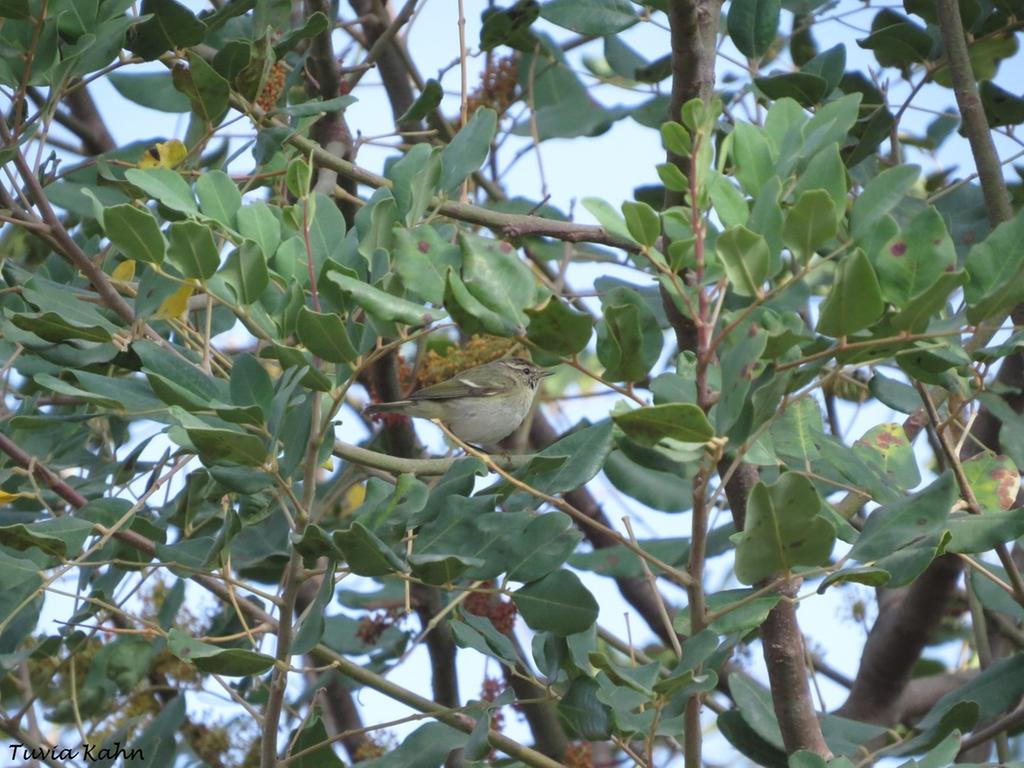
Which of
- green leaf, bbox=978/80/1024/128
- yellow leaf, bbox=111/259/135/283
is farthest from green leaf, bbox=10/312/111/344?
green leaf, bbox=978/80/1024/128

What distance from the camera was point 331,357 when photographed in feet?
5.47

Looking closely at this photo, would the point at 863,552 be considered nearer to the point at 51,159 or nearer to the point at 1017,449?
the point at 1017,449

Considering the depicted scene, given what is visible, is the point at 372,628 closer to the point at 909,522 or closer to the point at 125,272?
the point at 125,272

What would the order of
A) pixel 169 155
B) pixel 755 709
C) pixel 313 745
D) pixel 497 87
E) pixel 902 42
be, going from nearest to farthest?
pixel 313 745 → pixel 755 709 → pixel 169 155 → pixel 902 42 → pixel 497 87

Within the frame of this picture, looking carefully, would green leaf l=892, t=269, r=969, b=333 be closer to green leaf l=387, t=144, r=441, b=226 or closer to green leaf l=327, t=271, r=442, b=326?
green leaf l=327, t=271, r=442, b=326

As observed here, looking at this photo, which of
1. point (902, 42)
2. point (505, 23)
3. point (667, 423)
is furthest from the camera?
point (505, 23)

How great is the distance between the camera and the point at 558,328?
1482mm

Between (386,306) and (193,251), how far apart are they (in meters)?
0.38

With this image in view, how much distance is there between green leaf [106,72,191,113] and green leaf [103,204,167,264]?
155cm

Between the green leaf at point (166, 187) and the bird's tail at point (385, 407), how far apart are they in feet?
4.96

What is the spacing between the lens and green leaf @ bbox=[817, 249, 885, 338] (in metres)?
1.41

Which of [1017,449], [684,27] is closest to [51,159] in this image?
[684,27]

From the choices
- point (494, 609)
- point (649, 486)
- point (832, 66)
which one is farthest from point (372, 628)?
point (832, 66)

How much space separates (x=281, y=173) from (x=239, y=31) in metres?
0.79
